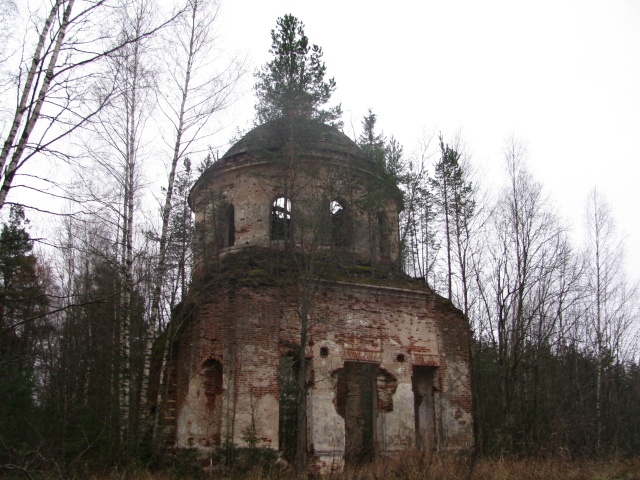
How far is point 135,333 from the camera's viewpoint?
19.0 metres

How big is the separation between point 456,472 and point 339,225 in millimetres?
7546

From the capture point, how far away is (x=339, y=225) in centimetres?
1585

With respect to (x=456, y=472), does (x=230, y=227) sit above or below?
above

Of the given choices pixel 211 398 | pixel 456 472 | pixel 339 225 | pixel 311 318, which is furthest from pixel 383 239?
pixel 456 472

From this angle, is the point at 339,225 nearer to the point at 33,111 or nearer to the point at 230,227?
the point at 230,227

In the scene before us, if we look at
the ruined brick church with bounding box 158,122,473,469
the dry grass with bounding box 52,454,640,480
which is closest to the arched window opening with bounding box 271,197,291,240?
the ruined brick church with bounding box 158,122,473,469

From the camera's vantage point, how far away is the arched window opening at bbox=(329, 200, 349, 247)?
573 inches

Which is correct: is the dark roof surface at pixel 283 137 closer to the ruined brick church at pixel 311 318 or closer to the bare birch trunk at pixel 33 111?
the ruined brick church at pixel 311 318

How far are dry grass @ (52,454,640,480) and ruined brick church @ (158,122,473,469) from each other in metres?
1.84

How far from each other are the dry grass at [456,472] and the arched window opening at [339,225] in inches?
206

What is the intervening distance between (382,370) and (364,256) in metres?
3.26

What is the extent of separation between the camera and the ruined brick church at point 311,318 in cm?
1295

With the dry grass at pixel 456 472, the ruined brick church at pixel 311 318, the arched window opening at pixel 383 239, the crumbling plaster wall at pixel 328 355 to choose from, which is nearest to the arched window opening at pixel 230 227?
the ruined brick church at pixel 311 318

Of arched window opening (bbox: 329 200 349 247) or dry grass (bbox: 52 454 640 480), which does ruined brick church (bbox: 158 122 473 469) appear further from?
dry grass (bbox: 52 454 640 480)
